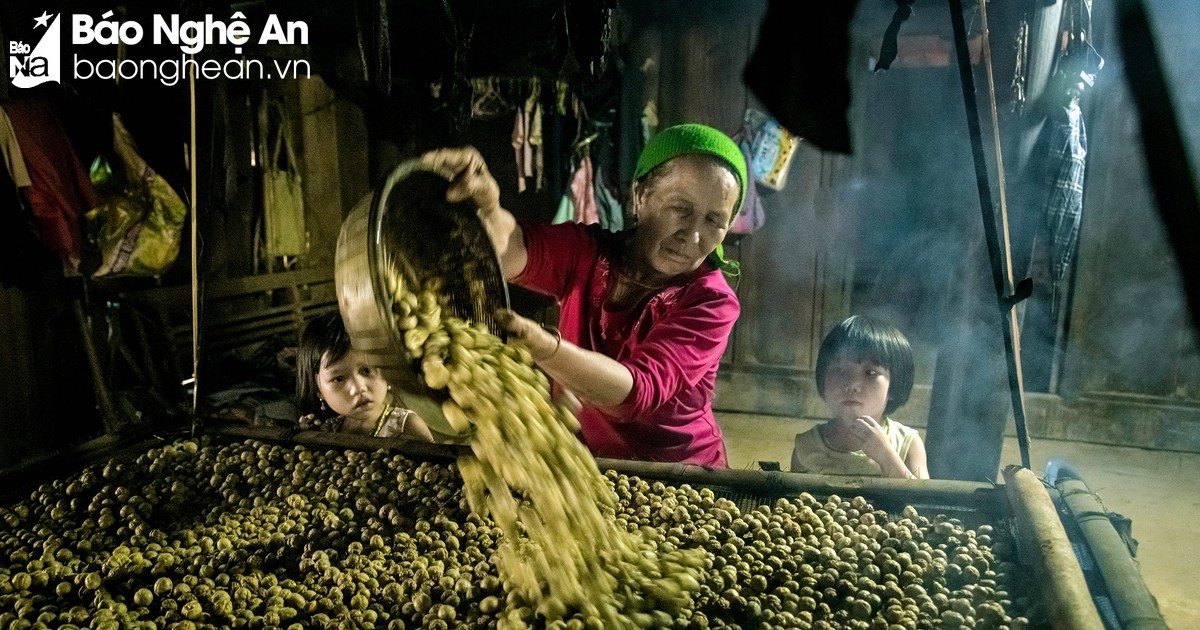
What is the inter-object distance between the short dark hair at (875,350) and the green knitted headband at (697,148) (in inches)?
33.2

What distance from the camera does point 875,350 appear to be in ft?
9.49

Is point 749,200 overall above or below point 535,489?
above

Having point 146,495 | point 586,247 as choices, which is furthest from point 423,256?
point 146,495

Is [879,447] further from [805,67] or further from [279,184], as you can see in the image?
[279,184]

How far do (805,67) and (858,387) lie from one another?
1.77 metres

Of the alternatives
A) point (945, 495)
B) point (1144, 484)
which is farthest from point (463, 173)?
point (1144, 484)

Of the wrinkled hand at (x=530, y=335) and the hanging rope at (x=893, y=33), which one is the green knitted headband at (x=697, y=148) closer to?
the hanging rope at (x=893, y=33)

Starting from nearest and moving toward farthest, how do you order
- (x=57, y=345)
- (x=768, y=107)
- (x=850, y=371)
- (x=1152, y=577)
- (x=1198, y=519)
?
(x=768, y=107), (x=850, y=371), (x=1152, y=577), (x=1198, y=519), (x=57, y=345)

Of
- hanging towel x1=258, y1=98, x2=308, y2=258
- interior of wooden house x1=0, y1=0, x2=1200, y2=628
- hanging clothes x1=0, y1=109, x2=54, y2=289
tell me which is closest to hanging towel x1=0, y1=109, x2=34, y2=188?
hanging clothes x1=0, y1=109, x2=54, y2=289

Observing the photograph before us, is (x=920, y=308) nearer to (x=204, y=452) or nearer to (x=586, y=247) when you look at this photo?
(x=586, y=247)

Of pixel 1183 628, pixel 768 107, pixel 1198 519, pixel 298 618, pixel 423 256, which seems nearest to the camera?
pixel 768 107

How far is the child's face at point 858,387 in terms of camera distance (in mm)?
2889

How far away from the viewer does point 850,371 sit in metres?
2.91

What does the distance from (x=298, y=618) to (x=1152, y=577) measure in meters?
4.17
